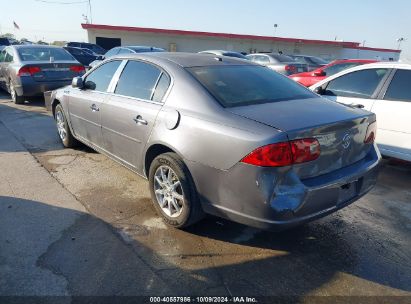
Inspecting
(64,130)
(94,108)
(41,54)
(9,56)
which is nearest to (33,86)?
(41,54)

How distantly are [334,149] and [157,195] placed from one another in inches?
68.9

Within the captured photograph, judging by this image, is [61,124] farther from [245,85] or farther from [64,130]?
[245,85]

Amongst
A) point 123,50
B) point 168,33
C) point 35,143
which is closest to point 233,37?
point 168,33

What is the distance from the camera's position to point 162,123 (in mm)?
3273

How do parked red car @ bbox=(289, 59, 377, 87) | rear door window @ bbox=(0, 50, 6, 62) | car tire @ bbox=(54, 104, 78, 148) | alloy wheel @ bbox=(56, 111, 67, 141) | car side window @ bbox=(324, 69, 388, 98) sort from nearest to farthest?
car side window @ bbox=(324, 69, 388, 98) < car tire @ bbox=(54, 104, 78, 148) < alloy wheel @ bbox=(56, 111, 67, 141) < parked red car @ bbox=(289, 59, 377, 87) < rear door window @ bbox=(0, 50, 6, 62)

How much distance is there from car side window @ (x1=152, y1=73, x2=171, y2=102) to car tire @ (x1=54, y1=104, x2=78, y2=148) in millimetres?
2543

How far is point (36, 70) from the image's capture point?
875cm

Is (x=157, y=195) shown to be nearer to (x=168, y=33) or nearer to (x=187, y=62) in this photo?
(x=187, y=62)

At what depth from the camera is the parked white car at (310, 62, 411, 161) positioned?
4680 mm

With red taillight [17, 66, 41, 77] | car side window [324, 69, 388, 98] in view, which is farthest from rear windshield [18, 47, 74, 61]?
car side window [324, 69, 388, 98]

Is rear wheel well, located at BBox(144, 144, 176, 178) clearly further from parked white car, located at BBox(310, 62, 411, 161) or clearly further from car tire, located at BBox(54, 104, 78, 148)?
parked white car, located at BBox(310, 62, 411, 161)

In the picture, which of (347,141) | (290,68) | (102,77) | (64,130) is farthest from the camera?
(290,68)

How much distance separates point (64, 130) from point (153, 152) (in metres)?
2.78

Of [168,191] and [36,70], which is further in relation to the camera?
[36,70]
